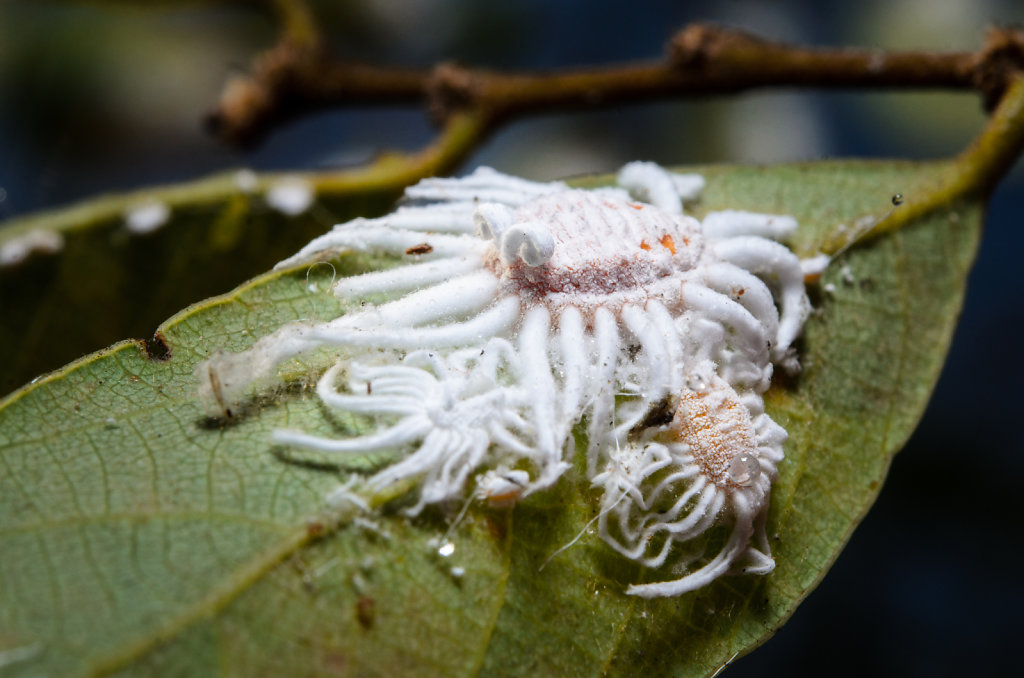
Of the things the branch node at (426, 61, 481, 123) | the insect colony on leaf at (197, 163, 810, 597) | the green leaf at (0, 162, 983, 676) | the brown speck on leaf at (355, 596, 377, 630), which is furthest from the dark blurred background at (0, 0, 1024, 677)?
the brown speck on leaf at (355, 596, 377, 630)

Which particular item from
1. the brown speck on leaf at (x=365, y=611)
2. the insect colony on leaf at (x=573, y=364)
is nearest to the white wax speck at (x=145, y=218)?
the insect colony on leaf at (x=573, y=364)

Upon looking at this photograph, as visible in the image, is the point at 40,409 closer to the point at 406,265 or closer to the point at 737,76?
the point at 406,265

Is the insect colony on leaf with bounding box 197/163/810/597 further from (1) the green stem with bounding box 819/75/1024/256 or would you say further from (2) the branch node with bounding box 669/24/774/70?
(2) the branch node with bounding box 669/24/774/70

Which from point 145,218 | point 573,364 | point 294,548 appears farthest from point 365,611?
point 145,218

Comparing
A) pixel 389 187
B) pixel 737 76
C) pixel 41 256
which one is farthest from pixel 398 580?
pixel 737 76

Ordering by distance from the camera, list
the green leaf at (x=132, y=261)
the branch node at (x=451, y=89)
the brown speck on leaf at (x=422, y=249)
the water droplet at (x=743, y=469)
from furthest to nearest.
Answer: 1. the branch node at (x=451, y=89)
2. the green leaf at (x=132, y=261)
3. the brown speck on leaf at (x=422, y=249)
4. the water droplet at (x=743, y=469)

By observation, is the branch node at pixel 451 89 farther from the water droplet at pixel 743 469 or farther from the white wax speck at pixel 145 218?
the water droplet at pixel 743 469
